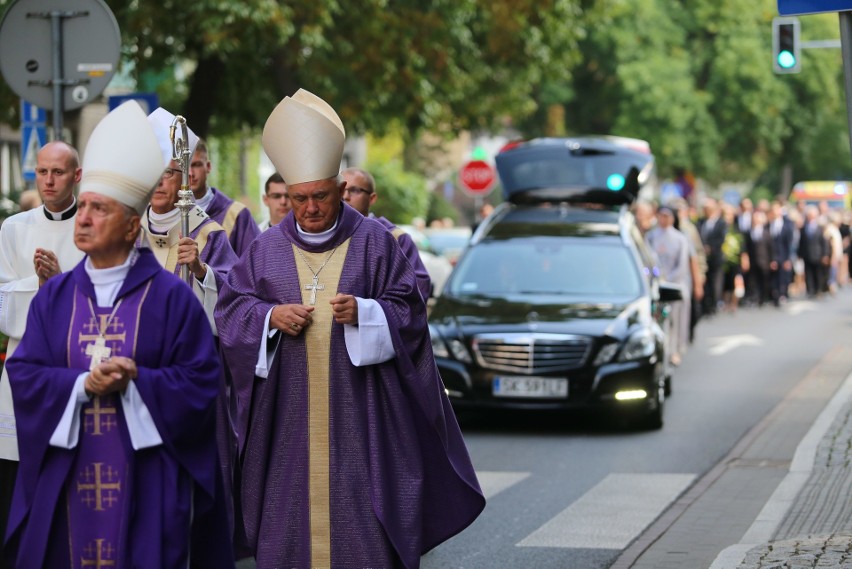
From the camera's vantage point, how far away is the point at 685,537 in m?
9.02

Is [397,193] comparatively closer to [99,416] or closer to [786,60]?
[786,60]

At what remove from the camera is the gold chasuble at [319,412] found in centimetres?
649

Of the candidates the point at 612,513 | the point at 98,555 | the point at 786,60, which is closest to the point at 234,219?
the point at 612,513

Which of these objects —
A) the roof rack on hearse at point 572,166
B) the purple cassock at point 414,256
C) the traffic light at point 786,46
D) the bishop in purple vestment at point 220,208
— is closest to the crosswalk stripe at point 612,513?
the purple cassock at point 414,256

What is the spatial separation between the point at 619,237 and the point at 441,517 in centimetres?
844

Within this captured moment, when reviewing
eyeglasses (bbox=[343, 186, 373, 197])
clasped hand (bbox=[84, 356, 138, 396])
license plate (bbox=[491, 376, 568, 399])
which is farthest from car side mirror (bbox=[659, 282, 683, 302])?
clasped hand (bbox=[84, 356, 138, 396])

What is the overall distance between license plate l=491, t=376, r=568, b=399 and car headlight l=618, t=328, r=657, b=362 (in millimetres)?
512

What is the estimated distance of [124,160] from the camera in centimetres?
540

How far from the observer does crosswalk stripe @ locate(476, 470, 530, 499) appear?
35.2 ft

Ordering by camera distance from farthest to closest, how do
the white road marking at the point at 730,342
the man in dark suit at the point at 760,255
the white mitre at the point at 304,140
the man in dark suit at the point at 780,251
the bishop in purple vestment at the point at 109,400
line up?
the man in dark suit at the point at 780,251 → the man in dark suit at the point at 760,255 → the white road marking at the point at 730,342 → the white mitre at the point at 304,140 → the bishop in purple vestment at the point at 109,400

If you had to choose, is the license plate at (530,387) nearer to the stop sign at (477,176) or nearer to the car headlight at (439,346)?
the car headlight at (439,346)

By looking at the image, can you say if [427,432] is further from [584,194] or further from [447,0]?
[447,0]

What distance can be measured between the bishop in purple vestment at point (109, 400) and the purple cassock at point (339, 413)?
43.9 inches

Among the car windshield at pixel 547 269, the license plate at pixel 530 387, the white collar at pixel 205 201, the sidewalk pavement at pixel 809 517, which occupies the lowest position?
the sidewalk pavement at pixel 809 517
